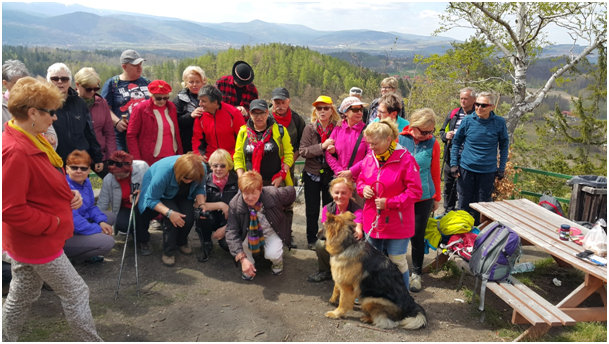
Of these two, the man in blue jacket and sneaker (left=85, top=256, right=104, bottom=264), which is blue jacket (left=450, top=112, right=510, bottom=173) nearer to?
the man in blue jacket

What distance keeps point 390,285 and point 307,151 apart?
2099mm

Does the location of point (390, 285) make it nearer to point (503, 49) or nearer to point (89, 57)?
point (503, 49)

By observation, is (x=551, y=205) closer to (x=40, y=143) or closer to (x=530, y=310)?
(x=530, y=310)

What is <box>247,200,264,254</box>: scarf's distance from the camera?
16.1 feet

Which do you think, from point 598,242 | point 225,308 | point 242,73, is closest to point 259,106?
point 242,73

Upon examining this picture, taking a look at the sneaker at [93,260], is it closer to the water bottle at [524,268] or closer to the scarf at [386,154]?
the scarf at [386,154]

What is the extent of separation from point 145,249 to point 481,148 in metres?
4.96

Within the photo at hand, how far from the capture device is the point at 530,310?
3.98 m

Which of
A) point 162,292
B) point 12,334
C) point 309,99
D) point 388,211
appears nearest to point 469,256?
point 388,211

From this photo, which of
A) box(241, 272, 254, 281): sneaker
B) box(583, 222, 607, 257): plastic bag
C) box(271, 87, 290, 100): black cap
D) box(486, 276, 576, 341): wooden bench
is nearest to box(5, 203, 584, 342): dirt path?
box(241, 272, 254, 281): sneaker

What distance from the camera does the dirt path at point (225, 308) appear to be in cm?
394

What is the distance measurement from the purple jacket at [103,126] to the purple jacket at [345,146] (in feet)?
10.1

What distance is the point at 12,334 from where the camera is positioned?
10.7ft

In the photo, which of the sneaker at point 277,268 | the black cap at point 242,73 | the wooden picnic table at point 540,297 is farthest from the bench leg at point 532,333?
the black cap at point 242,73
